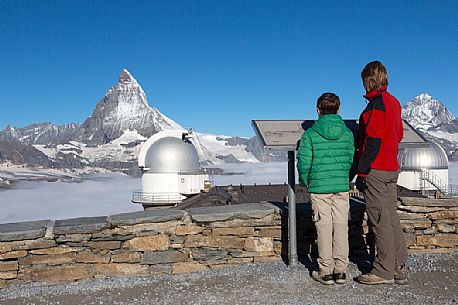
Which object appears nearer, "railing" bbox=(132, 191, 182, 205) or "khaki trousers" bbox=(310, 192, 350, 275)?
"khaki trousers" bbox=(310, 192, 350, 275)

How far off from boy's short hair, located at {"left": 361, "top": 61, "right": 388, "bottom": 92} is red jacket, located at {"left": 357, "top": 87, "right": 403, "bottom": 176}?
51mm

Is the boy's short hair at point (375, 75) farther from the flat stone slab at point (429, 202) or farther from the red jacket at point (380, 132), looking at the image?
the flat stone slab at point (429, 202)

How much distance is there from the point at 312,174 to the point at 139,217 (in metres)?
2.01

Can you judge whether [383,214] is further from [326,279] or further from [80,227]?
[80,227]

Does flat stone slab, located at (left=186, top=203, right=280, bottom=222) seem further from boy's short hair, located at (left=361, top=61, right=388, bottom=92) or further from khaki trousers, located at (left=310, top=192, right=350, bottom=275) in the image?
boy's short hair, located at (left=361, top=61, right=388, bottom=92)

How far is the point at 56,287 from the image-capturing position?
477 cm

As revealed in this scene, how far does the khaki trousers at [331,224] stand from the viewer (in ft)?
14.6

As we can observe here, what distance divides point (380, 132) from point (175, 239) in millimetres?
2517

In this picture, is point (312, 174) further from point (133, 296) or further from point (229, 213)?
point (133, 296)

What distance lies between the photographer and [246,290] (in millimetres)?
4457

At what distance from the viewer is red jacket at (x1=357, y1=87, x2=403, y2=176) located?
4215mm

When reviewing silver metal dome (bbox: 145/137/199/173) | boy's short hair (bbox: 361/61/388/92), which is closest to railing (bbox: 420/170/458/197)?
silver metal dome (bbox: 145/137/199/173)

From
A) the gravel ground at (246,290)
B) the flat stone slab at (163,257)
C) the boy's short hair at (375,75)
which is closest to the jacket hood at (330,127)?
the boy's short hair at (375,75)

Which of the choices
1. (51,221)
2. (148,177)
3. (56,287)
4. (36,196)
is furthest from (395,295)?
(36,196)
